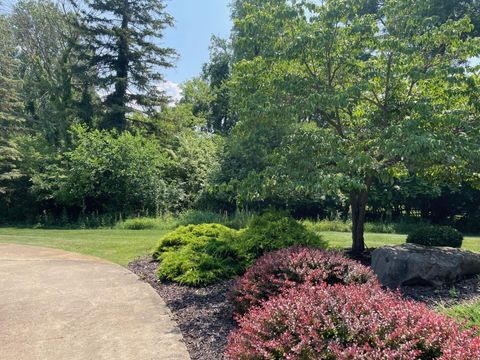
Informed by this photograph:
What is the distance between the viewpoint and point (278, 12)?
6738 mm

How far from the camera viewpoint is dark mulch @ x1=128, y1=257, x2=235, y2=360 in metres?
3.74

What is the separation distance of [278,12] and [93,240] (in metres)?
7.99

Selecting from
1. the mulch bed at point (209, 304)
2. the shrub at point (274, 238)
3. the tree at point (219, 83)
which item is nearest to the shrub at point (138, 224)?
the mulch bed at point (209, 304)

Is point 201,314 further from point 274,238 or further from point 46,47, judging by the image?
point 46,47

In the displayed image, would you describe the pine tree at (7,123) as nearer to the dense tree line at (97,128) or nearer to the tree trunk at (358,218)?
the dense tree line at (97,128)

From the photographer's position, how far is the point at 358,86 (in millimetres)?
5957

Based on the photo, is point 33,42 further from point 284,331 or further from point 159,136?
point 284,331

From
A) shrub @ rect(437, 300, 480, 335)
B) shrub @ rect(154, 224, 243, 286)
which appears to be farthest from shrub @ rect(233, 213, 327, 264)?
shrub @ rect(437, 300, 480, 335)

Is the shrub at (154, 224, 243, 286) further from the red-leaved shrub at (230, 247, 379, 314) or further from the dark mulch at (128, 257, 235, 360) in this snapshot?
the red-leaved shrub at (230, 247, 379, 314)

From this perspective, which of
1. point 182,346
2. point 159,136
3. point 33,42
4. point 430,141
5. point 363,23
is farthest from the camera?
point 33,42

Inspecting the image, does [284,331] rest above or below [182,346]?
above

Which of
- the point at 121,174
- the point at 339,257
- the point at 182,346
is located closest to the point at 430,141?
the point at 339,257

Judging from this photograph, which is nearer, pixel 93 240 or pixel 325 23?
pixel 325 23

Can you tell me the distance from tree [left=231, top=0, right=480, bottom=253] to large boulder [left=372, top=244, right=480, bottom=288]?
1.18m
